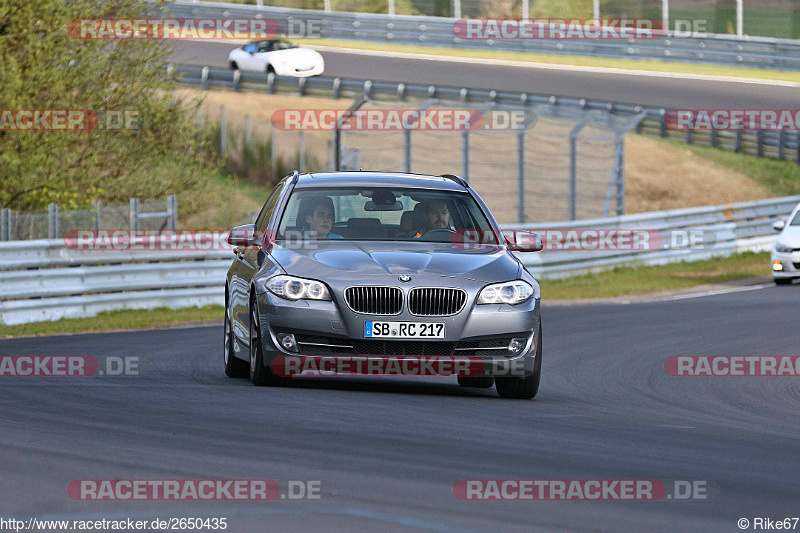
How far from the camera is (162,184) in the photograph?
28.1 m

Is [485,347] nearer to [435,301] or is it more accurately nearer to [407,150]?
[435,301]

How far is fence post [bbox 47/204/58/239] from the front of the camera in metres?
20.7

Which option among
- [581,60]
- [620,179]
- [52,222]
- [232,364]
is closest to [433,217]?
[232,364]

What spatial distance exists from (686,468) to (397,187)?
4.71 meters

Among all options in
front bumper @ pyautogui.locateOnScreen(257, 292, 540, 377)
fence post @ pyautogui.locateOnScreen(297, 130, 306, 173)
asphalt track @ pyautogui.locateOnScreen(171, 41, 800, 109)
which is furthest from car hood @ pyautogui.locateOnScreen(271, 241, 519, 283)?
asphalt track @ pyautogui.locateOnScreen(171, 41, 800, 109)

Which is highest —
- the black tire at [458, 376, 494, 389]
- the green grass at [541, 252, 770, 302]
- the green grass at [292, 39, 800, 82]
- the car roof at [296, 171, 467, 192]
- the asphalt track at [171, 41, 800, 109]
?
the car roof at [296, 171, 467, 192]

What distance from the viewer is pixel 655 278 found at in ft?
94.7

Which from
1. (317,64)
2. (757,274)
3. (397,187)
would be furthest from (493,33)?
(397,187)

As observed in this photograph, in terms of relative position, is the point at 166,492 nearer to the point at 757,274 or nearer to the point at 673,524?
the point at 673,524

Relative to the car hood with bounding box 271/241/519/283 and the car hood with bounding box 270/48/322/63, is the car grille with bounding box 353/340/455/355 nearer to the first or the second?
the car hood with bounding box 271/241/519/283

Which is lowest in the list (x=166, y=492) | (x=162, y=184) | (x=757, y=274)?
(x=757, y=274)

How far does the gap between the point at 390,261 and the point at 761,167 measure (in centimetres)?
3508

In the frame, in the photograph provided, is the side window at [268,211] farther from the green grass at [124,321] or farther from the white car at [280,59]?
the white car at [280,59]

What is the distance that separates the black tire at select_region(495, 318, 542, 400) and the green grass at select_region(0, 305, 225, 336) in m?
8.69
